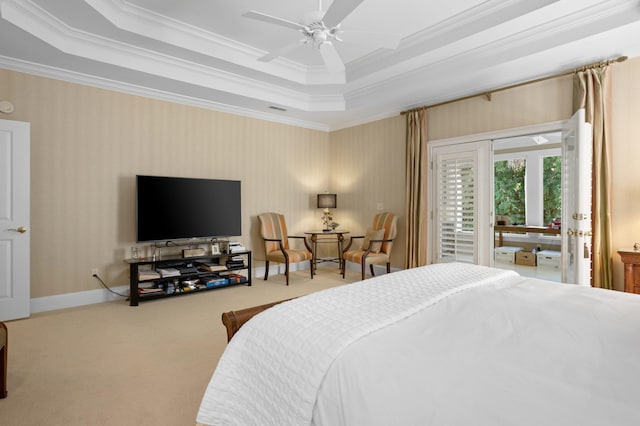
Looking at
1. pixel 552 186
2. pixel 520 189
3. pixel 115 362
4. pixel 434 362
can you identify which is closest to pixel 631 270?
pixel 434 362

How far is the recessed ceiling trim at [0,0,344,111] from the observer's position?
3160 millimetres

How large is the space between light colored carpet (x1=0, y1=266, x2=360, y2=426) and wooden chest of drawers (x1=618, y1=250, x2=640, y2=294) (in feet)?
12.2

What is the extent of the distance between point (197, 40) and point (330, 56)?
1698 mm

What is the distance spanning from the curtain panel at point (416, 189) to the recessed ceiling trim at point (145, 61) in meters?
1.27

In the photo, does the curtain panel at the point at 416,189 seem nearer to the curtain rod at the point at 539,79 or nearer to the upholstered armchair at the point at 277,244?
the curtain rod at the point at 539,79

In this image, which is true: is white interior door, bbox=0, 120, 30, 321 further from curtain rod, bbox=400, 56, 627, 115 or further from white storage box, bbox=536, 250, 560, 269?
white storage box, bbox=536, 250, 560, 269

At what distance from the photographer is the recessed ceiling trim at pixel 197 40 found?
3.38 meters

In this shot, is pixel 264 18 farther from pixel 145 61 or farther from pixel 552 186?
pixel 552 186

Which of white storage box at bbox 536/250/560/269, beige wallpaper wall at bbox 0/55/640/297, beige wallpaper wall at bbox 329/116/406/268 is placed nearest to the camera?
beige wallpaper wall at bbox 0/55/640/297

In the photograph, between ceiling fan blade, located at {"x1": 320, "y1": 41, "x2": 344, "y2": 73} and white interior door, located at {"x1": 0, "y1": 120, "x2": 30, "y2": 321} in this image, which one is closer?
ceiling fan blade, located at {"x1": 320, "y1": 41, "x2": 344, "y2": 73}

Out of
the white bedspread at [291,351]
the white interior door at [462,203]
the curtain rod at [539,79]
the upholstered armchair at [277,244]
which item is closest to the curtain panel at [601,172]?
the curtain rod at [539,79]

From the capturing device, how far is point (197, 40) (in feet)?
13.0

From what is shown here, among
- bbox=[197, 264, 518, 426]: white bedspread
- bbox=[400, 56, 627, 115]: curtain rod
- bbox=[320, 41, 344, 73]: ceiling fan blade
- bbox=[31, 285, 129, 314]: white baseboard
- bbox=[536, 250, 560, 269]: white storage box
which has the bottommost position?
bbox=[31, 285, 129, 314]: white baseboard


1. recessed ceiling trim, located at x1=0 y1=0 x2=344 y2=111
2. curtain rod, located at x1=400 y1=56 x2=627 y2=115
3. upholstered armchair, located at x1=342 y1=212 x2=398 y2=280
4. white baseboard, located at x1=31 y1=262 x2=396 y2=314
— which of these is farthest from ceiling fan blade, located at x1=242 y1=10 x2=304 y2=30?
white baseboard, located at x1=31 y1=262 x2=396 y2=314
